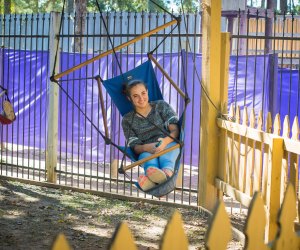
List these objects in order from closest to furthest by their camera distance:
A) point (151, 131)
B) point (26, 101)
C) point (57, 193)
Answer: point (151, 131), point (57, 193), point (26, 101)

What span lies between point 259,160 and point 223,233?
3175 millimetres

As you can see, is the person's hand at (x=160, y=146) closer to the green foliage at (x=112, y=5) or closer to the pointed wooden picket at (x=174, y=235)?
the pointed wooden picket at (x=174, y=235)

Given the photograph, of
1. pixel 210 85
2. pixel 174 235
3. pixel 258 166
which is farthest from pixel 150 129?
pixel 174 235

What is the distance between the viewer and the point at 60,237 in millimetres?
1879

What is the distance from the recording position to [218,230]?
2.18 meters

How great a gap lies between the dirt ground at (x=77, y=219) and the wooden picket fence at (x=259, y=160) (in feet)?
2.07

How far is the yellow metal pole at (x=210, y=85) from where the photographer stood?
21.3 ft

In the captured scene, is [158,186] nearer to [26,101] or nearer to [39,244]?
[39,244]

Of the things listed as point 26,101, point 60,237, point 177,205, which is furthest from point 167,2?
point 60,237

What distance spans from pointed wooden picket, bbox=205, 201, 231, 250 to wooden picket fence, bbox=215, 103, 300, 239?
1919mm

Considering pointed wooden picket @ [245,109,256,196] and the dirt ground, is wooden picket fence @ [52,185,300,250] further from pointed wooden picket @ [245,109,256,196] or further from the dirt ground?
the dirt ground

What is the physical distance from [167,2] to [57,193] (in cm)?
3157

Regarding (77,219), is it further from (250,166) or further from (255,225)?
(255,225)

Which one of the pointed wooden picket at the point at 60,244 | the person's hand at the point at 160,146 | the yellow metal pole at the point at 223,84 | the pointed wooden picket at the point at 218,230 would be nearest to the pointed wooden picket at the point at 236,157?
the yellow metal pole at the point at 223,84
